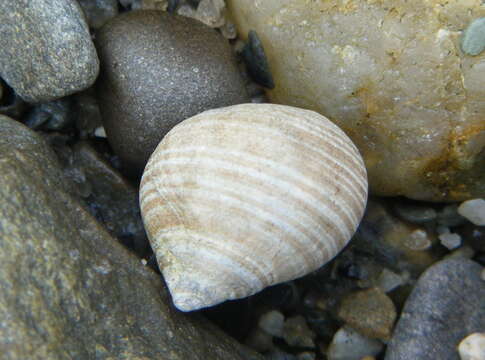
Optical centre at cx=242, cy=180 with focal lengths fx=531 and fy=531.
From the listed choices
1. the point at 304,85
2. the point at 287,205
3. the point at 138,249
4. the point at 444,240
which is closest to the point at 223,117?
the point at 287,205

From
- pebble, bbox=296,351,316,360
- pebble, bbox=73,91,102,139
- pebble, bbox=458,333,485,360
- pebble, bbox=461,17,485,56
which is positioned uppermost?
pebble, bbox=73,91,102,139

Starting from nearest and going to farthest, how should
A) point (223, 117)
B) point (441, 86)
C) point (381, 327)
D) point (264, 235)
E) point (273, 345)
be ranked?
point (264, 235)
point (223, 117)
point (441, 86)
point (381, 327)
point (273, 345)

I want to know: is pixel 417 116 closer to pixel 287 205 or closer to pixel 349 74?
pixel 349 74

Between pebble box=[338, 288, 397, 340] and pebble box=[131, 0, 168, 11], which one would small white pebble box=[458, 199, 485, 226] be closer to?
pebble box=[338, 288, 397, 340]

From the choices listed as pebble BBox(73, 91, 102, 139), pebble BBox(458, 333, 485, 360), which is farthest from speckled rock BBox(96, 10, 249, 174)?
pebble BBox(458, 333, 485, 360)

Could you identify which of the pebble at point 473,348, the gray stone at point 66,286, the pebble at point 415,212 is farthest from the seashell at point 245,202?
the pebble at point 415,212

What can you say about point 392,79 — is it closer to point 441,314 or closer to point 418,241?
point 418,241

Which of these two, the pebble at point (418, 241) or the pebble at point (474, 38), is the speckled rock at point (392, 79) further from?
the pebble at point (418, 241)
